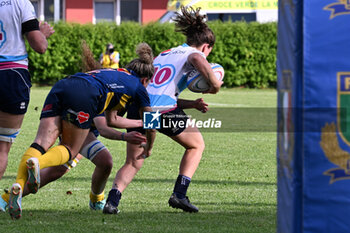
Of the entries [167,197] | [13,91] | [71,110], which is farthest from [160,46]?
[71,110]

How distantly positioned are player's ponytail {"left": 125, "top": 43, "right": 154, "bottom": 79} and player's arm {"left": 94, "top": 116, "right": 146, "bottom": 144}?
53 cm

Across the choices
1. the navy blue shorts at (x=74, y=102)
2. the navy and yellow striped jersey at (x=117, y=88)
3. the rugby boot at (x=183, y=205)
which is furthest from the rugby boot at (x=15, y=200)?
the rugby boot at (x=183, y=205)

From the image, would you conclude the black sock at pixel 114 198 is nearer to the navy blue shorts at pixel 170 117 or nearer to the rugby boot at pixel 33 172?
the navy blue shorts at pixel 170 117

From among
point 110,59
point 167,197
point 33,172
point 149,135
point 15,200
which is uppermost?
point 149,135

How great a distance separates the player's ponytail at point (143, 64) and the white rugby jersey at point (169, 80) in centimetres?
24

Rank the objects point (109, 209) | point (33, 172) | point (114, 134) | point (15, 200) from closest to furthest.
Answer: point (15, 200) < point (33, 172) < point (114, 134) < point (109, 209)

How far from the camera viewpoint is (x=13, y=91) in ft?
20.9

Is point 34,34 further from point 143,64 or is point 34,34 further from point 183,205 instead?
point 183,205

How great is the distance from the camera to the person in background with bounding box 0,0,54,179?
6348 mm

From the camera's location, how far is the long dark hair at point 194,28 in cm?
697

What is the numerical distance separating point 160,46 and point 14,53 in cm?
2621

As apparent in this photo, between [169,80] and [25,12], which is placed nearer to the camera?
[25,12]

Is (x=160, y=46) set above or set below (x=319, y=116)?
below

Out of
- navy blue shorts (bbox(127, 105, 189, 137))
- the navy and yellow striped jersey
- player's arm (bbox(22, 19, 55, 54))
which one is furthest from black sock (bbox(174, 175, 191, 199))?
player's arm (bbox(22, 19, 55, 54))
